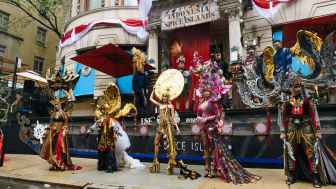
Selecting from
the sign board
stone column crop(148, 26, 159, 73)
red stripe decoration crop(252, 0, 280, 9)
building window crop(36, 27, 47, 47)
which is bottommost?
stone column crop(148, 26, 159, 73)

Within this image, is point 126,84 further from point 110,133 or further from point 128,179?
point 128,179

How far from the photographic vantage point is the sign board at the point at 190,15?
37.2 ft

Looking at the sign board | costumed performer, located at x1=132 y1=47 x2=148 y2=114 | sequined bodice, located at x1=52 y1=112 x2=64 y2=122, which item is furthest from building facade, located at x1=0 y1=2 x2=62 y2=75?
sequined bodice, located at x1=52 y1=112 x2=64 y2=122

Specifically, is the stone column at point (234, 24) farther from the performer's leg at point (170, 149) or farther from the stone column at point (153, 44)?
the performer's leg at point (170, 149)

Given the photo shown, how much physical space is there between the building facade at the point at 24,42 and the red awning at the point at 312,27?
22.9 metres

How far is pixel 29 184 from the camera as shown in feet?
20.4

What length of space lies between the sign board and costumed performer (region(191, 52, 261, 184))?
593 cm

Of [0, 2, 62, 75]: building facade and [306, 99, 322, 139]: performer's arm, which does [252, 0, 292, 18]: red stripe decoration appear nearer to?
[306, 99, 322, 139]: performer's arm

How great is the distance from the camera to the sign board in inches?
447

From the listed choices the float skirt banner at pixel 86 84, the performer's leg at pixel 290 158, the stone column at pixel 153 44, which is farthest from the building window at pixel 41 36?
the performer's leg at pixel 290 158

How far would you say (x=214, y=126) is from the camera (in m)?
5.94

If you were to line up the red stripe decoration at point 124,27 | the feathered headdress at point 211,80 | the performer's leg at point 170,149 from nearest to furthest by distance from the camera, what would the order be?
the feathered headdress at point 211,80 < the performer's leg at point 170,149 < the red stripe decoration at point 124,27

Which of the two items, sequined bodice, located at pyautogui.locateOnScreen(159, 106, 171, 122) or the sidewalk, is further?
sequined bodice, located at pyautogui.locateOnScreen(159, 106, 171, 122)

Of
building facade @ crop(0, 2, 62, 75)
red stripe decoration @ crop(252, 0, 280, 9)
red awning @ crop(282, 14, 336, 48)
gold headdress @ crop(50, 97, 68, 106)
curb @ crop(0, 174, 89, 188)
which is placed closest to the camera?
curb @ crop(0, 174, 89, 188)
